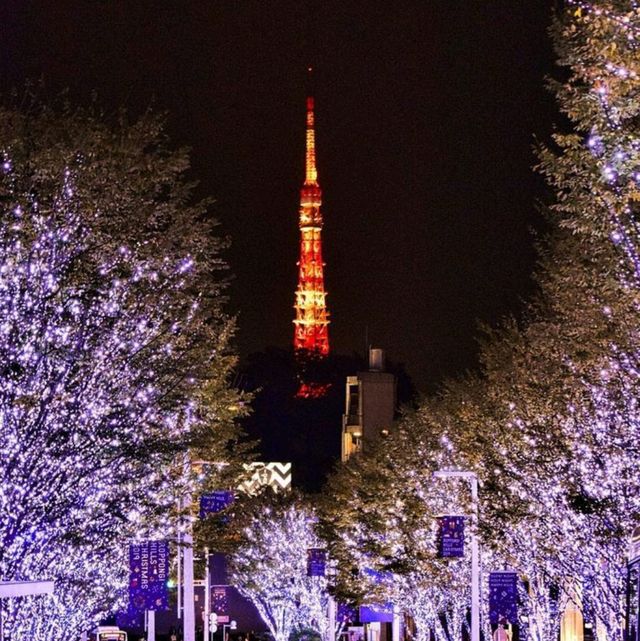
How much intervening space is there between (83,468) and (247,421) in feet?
284

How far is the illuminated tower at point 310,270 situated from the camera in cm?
16788

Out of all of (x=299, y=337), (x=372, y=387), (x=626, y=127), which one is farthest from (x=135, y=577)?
(x=299, y=337)

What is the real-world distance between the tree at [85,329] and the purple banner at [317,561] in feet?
108

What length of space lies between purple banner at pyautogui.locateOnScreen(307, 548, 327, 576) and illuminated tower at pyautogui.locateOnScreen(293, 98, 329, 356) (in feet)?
313

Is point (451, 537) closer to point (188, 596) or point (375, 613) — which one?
point (188, 596)

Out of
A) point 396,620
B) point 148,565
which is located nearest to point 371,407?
point 396,620

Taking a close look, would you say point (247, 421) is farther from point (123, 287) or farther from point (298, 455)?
point (123, 287)

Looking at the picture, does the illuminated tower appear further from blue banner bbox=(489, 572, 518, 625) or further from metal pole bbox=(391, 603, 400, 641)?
blue banner bbox=(489, 572, 518, 625)

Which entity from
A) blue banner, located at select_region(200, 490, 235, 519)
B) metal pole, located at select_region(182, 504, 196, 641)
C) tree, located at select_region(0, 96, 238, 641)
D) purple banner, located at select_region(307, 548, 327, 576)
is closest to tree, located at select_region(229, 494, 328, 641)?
purple banner, located at select_region(307, 548, 327, 576)

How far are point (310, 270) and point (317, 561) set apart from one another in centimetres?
11203

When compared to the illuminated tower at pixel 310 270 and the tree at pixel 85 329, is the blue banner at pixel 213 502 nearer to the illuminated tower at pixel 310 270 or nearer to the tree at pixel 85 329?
the tree at pixel 85 329

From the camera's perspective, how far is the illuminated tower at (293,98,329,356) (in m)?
168

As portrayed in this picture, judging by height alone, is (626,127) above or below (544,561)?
above

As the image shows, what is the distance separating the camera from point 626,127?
681 inches
